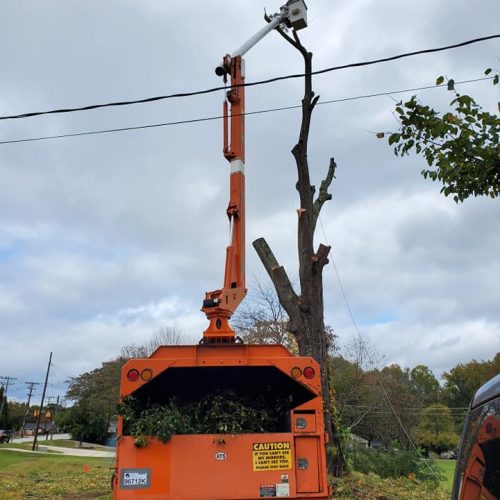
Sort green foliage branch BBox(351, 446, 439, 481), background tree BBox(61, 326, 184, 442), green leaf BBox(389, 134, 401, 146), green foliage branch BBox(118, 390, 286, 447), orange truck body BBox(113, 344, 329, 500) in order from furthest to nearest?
1. background tree BBox(61, 326, 184, 442)
2. green foliage branch BBox(351, 446, 439, 481)
3. green leaf BBox(389, 134, 401, 146)
4. green foliage branch BBox(118, 390, 286, 447)
5. orange truck body BBox(113, 344, 329, 500)

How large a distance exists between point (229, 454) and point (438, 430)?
2976 inches

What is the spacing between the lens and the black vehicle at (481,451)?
1.88m

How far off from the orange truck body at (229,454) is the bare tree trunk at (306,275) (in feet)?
17.5

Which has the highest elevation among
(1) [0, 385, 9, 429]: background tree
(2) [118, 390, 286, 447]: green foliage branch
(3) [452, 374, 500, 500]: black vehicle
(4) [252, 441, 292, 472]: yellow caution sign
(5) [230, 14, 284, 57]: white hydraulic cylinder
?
(1) [0, 385, 9, 429]: background tree

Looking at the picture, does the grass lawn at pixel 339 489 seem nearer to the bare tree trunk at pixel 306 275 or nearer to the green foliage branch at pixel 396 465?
the green foliage branch at pixel 396 465

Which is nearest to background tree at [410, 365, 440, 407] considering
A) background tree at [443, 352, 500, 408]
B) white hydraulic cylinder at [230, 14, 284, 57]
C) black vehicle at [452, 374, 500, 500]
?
background tree at [443, 352, 500, 408]

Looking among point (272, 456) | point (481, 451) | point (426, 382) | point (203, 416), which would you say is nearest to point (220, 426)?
point (203, 416)

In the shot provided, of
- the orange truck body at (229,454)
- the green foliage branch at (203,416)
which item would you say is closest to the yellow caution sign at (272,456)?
the orange truck body at (229,454)

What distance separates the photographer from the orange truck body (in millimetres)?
4930

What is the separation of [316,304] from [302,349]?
96cm

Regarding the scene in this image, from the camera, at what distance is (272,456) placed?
505 cm

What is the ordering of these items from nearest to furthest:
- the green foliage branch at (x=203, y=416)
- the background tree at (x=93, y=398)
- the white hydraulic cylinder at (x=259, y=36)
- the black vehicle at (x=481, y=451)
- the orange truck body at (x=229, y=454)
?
the black vehicle at (x=481, y=451), the orange truck body at (x=229, y=454), the green foliage branch at (x=203, y=416), the white hydraulic cylinder at (x=259, y=36), the background tree at (x=93, y=398)

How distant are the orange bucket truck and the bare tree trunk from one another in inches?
182

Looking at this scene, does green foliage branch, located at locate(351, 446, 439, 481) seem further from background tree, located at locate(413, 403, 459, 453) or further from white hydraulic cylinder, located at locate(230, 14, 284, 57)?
background tree, located at locate(413, 403, 459, 453)
